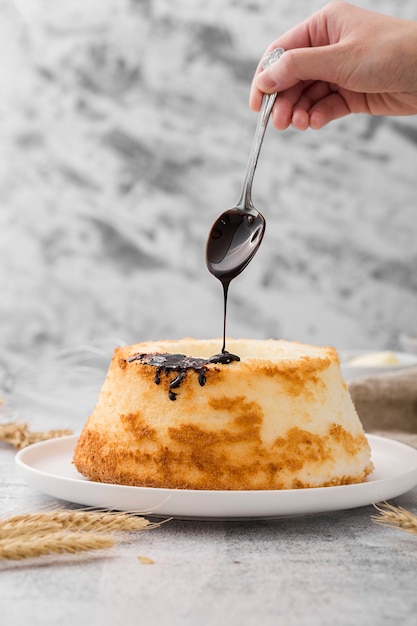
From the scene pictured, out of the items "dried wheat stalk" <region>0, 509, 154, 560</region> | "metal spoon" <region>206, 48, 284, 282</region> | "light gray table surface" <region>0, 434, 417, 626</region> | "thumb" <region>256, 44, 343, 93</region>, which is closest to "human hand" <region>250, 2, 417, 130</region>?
"thumb" <region>256, 44, 343, 93</region>

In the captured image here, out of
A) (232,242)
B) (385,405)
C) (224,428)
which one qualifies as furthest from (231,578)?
(385,405)

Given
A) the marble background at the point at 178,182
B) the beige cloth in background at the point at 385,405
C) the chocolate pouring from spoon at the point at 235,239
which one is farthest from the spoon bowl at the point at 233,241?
the marble background at the point at 178,182

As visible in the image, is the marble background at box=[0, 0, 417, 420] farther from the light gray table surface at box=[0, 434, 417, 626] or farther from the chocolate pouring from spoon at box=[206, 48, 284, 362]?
the light gray table surface at box=[0, 434, 417, 626]

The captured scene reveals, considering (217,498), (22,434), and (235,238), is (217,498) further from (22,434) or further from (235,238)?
(22,434)

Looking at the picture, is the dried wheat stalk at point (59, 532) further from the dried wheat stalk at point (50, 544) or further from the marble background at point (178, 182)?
the marble background at point (178, 182)

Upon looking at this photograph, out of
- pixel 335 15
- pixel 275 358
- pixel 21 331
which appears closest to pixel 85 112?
pixel 21 331

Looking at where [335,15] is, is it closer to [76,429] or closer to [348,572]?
[76,429]
